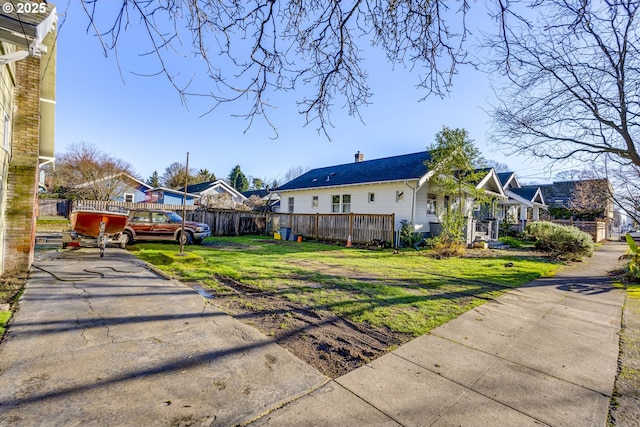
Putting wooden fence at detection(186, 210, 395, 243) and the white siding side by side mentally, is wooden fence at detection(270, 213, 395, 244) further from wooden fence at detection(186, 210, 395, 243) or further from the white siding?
the white siding

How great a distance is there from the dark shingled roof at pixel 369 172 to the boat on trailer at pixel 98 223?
11845mm

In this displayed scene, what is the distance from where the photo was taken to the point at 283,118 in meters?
3.45

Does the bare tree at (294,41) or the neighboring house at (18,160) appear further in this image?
the neighboring house at (18,160)

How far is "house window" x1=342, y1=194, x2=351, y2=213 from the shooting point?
1812 cm

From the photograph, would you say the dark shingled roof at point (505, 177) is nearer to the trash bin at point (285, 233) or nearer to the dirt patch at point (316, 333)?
the trash bin at point (285, 233)

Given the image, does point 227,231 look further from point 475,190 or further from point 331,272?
point 475,190

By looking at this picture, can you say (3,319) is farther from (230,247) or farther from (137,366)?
(230,247)

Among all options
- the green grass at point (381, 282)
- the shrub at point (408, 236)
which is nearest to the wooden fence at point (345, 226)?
the shrub at point (408, 236)

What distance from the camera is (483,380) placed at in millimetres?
2639

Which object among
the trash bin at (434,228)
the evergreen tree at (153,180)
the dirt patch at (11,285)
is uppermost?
the evergreen tree at (153,180)

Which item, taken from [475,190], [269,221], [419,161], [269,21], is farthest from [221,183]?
[269,21]

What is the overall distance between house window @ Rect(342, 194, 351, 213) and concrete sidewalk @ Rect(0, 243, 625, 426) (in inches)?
547

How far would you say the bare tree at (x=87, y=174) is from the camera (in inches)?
993

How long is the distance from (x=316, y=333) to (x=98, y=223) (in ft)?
29.0
